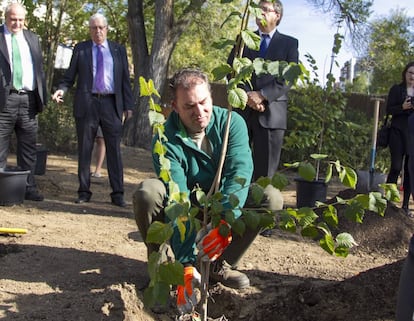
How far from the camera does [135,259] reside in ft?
13.1

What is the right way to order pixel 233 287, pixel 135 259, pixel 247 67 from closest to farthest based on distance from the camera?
pixel 247 67, pixel 233 287, pixel 135 259

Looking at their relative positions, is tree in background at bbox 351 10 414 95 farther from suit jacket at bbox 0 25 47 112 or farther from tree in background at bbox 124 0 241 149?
suit jacket at bbox 0 25 47 112

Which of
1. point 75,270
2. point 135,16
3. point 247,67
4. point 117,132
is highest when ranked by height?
point 135,16

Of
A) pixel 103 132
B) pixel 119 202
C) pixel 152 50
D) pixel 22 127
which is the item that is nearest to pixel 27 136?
pixel 22 127

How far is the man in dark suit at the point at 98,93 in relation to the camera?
5723 millimetres

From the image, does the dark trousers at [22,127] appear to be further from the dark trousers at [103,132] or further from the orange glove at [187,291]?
the orange glove at [187,291]

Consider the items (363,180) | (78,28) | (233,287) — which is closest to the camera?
(233,287)

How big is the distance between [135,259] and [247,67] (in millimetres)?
2169

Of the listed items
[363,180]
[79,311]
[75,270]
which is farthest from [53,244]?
[363,180]

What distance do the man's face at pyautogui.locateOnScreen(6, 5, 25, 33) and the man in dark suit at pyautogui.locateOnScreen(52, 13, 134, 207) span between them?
1.87ft

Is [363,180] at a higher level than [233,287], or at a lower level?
higher

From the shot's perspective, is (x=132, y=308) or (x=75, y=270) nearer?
(x=132, y=308)

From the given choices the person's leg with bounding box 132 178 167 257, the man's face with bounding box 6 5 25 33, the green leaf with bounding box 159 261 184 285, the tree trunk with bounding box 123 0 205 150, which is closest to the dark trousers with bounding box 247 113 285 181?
the person's leg with bounding box 132 178 167 257

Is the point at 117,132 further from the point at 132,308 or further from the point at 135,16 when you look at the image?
the point at 135,16
